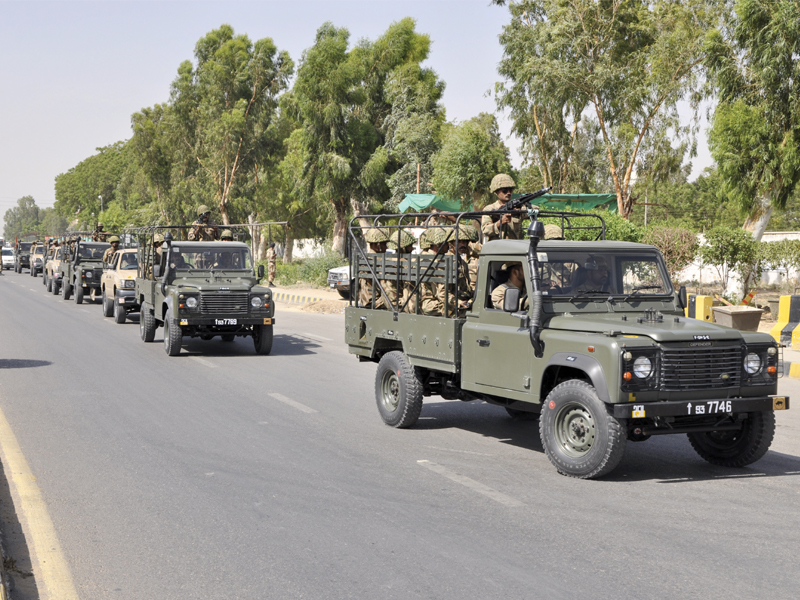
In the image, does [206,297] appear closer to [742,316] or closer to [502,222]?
[502,222]

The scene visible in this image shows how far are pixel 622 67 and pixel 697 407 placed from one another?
101ft

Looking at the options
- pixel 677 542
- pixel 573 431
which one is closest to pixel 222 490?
pixel 573 431

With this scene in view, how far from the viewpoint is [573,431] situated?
6.91 m

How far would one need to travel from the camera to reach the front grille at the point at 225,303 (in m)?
14.6

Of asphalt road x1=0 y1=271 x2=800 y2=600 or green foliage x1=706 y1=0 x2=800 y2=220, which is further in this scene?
green foliage x1=706 y1=0 x2=800 y2=220

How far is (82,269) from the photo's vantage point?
27.2 meters

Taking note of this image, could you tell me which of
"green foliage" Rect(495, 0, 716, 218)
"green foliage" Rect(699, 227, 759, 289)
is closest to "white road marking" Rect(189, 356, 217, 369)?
"green foliage" Rect(699, 227, 759, 289)

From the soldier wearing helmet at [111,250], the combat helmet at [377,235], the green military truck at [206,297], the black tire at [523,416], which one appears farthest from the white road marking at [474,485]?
the soldier wearing helmet at [111,250]

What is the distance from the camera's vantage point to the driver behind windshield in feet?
24.6

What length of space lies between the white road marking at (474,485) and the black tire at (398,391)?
123 centimetres

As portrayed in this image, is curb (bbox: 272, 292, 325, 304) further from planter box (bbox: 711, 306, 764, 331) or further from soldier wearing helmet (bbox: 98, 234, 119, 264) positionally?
planter box (bbox: 711, 306, 764, 331)

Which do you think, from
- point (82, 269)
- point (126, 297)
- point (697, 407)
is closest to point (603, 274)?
point (697, 407)

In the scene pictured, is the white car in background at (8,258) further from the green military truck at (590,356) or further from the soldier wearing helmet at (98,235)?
the green military truck at (590,356)

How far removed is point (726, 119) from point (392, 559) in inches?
967
